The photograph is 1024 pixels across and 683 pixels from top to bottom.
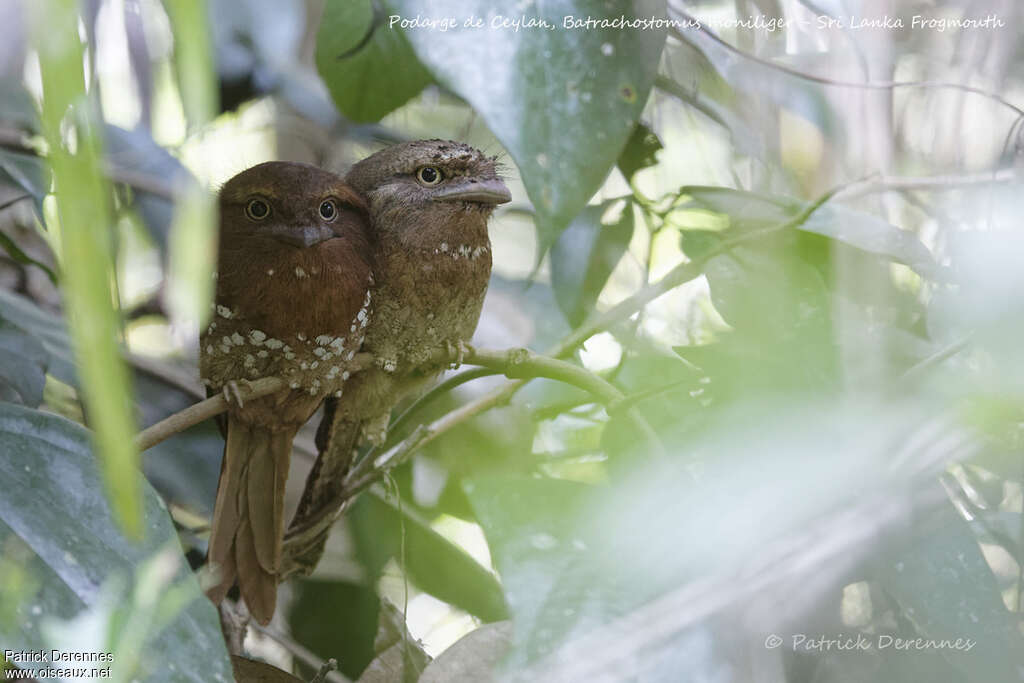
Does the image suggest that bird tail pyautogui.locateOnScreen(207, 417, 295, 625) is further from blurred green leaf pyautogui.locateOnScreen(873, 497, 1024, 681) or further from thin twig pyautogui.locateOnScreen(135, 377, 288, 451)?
blurred green leaf pyautogui.locateOnScreen(873, 497, 1024, 681)

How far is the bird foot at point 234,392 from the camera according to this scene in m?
1.11

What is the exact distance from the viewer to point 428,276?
1.25 m

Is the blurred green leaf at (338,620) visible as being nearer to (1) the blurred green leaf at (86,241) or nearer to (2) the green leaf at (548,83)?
(2) the green leaf at (548,83)

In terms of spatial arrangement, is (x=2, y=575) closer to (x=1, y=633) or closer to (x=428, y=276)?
(x=1, y=633)

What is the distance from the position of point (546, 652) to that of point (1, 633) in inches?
15.0

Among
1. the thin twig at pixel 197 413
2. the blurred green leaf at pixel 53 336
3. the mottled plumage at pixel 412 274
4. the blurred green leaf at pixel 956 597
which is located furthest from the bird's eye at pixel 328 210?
the blurred green leaf at pixel 956 597

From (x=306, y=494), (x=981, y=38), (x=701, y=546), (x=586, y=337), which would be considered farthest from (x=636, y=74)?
(x=306, y=494)

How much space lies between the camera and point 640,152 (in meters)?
1.50

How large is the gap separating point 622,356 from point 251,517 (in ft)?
1.81

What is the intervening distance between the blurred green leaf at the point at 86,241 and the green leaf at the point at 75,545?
1.29ft
